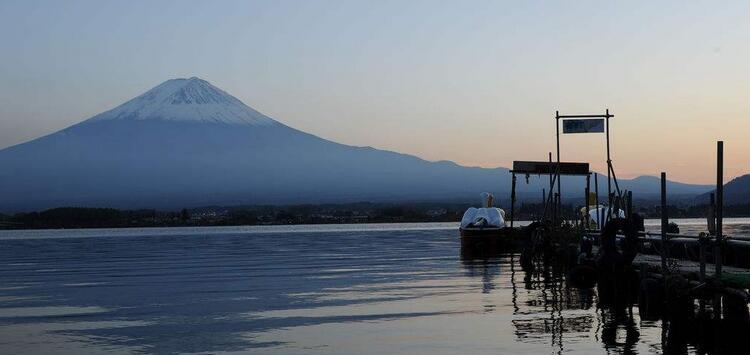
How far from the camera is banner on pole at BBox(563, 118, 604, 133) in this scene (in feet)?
165

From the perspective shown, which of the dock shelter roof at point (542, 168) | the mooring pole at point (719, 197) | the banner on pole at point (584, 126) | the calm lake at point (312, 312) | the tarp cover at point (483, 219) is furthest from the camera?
the tarp cover at point (483, 219)

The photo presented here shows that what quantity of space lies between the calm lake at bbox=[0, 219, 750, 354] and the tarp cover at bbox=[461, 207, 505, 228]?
65.2 ft

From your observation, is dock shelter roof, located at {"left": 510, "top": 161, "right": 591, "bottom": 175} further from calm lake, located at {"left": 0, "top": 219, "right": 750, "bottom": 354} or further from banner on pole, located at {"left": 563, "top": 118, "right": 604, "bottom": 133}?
calm lake, located at {"left": 0, "top": 219, "right": 750, "bottom": 354}

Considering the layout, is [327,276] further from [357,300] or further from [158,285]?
[357,300]

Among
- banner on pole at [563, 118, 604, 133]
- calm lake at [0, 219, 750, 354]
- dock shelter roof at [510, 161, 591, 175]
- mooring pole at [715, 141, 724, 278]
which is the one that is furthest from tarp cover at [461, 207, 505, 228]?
mooring pole at [715, 141, 724, 278]

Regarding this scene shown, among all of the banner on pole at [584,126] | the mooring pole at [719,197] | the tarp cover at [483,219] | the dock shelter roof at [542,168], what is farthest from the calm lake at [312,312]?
the tarp cover at [483,219]

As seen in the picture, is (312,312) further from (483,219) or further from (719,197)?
(483,219)

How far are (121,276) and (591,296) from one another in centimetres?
1952

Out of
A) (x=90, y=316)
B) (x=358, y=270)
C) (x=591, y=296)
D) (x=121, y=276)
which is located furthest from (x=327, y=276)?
(x=90, y=316)

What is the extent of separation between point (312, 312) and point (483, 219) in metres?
43.2

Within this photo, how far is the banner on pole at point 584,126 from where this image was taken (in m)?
50.4

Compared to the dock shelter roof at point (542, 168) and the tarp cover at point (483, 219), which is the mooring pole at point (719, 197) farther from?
the tarp cover at point (483, 219)

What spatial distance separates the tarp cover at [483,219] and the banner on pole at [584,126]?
2055cm

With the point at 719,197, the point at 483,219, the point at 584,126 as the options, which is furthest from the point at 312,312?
the point at 483,219
